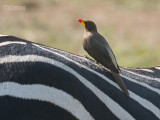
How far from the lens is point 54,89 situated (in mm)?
1387

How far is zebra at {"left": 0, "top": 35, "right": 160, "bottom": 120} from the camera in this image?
4.33 ft

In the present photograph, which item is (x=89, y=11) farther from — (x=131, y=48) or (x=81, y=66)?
(x=81, y=66)

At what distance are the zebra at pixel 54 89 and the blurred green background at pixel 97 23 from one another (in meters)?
3.23

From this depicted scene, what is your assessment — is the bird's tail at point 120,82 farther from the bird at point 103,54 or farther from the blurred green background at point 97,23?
the blurred green background at point 97,23

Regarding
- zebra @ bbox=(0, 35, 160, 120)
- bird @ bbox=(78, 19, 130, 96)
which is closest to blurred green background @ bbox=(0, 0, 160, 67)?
bird @ bbox=(78, 19, 130, 96)

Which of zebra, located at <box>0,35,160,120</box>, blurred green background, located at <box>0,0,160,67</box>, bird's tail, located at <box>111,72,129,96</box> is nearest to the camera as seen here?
zebra, located at <box>0,35,160,120</box>

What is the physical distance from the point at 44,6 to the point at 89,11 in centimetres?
92

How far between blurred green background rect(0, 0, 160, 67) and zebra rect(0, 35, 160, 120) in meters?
3.23

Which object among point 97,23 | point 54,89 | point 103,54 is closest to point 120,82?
point 103,54

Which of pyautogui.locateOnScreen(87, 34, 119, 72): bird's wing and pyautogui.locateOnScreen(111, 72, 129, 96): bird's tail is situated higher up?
pyautogui.locateOnScreen(87, 34, 119, 72): bird's wing

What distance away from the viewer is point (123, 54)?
5293 mm

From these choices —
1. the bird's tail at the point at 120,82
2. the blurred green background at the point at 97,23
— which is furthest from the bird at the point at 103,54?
the blurred green background at the point at 97,23

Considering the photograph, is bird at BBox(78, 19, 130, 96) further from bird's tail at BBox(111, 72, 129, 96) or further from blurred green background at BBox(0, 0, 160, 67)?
blurred green background at BBox(0, 0, 160, 67)

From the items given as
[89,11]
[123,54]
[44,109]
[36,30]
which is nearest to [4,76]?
[44,109]
